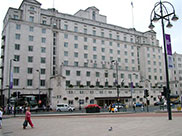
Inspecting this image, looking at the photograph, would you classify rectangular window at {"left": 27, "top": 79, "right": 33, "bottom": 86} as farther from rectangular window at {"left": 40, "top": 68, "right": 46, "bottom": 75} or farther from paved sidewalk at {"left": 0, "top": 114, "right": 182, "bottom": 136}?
paved sidewalk at {"left": 0, "top": 114, "right": 182, "bottom": 136}

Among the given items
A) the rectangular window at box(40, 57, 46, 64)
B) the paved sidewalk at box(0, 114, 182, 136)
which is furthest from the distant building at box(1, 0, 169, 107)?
the paved sidewalk at box(0, 114, 182, 136)

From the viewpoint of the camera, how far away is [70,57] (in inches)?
2388

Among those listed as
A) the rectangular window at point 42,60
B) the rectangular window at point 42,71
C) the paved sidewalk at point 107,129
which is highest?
the rectangular window at point 42,60

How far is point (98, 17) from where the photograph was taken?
233 feet

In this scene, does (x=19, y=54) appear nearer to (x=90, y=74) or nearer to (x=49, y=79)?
(x=49, y=79)

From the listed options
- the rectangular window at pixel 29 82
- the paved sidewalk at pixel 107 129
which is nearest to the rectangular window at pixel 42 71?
the rectangular window at pixel 29 82

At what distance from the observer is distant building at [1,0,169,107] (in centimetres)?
5234

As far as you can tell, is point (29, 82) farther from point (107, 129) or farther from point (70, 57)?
point (107, 129)

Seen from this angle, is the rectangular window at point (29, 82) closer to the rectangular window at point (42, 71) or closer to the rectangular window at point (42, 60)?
the rectangular window at point (42, 71)

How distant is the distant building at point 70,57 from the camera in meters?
52.3

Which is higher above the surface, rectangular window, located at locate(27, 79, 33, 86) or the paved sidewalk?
rectangular window, located at locate(27, 79, 33, 86)

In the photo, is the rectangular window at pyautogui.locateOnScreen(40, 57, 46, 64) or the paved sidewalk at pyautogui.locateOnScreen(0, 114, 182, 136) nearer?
the paved sidewalk at pyautogui.locateOnScreen(0, 114, 182, 136)

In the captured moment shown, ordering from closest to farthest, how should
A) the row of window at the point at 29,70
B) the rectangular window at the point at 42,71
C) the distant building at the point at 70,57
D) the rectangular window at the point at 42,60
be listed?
1. the row of window at the point at 29,70
2. the distant building at the point at 70,57
3. the rectangular window at the point at 42,71
4. the rectangular window at the point at 42,60

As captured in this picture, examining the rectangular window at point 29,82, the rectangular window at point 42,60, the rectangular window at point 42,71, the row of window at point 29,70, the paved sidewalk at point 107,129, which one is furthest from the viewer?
the rectangular window at point 42,60
